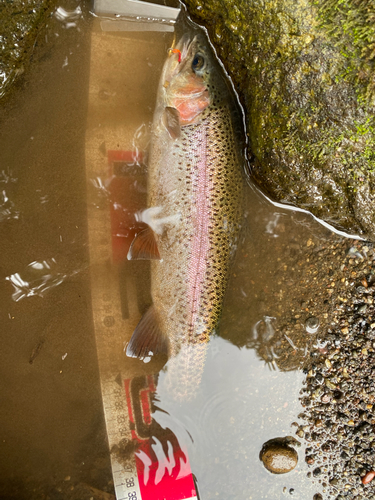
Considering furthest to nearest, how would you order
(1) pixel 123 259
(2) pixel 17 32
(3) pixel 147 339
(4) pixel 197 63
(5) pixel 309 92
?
(1) pixel 123 259 < (3) pixel 147 339 < (4) pixel 197 63 < (2) pixel 17 32 < (5) pixel 309 92

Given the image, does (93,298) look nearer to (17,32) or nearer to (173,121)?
(173,121)

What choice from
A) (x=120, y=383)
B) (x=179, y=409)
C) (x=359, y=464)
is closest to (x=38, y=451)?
(x=120, y=383)

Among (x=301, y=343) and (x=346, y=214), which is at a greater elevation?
(x=346, y=214)

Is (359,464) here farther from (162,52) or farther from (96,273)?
(162,52)

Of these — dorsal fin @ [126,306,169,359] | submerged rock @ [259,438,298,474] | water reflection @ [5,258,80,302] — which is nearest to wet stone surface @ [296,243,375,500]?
submerged rock @ [259,438,298,474]

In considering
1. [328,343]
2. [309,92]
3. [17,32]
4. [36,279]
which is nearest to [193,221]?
[309,92]

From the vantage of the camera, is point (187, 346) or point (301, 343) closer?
point (187, 346)
